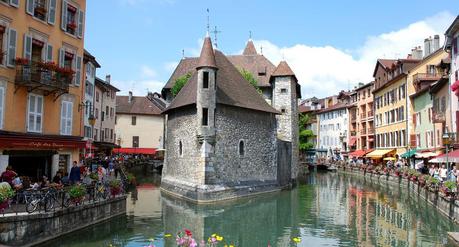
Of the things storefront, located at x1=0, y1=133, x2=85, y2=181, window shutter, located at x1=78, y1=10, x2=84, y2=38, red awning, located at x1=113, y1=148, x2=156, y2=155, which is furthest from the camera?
red awning, located at x1=113, y1=148, x2=156, y2=155

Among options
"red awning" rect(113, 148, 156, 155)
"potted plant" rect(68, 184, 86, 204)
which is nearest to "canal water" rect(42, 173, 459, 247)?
"potted plant" rect(68, 184, 86, 204)

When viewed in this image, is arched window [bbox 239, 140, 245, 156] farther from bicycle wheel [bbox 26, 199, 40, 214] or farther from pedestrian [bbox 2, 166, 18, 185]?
bicycle wheel [bbox 26, 199, 40, 214]

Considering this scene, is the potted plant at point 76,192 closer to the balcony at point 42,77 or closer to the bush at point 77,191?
the bush at point 77,191

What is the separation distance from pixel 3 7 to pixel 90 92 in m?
24.1

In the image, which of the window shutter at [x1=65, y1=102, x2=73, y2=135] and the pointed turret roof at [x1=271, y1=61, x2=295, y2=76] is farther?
the pointed turret roof at [x1=271, y1=61, x2=295, y2=76]

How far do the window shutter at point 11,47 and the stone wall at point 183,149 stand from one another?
1212 centimetres

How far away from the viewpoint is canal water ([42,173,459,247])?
15.6 m

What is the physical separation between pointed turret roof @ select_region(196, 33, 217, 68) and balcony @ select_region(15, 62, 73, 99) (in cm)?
948

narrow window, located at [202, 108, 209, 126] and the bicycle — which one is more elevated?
narrow window, located at [202, 108, 209, 126]

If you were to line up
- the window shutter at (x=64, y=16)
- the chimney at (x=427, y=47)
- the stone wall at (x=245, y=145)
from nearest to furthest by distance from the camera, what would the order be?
the window shutter at (x=64, y=16) < the stone wall at (x=245, y=145) < the chimney at (x=427, y=47)

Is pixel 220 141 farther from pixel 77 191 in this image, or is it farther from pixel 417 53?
pixel 417 53

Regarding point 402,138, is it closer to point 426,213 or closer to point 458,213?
point 426,213

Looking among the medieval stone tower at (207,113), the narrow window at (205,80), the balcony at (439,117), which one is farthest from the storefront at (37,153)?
the balcony at (439,117)

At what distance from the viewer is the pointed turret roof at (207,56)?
25.8 m
